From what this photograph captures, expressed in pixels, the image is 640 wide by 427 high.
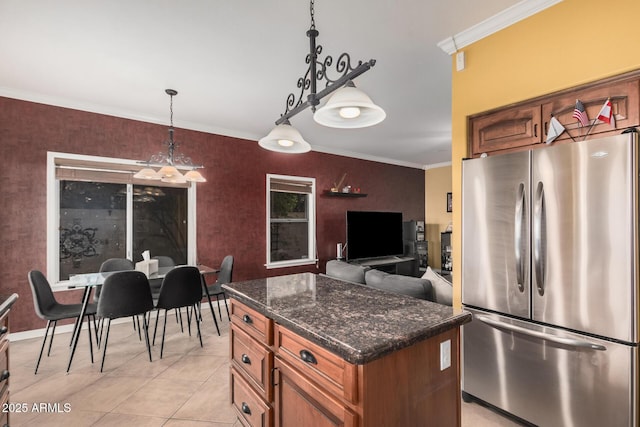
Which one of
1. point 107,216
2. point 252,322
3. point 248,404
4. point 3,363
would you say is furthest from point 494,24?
point 107,216

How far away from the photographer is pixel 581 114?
1816 mm

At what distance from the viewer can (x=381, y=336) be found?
46.9 inches

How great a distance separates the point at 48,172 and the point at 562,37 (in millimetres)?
5081

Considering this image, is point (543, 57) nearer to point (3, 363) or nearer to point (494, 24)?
point (494, 24)

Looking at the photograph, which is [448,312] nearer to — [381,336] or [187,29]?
[381,336]

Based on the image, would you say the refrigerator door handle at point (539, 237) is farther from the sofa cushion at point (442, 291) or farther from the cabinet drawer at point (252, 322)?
the cabinet drawer at point (252, 322)

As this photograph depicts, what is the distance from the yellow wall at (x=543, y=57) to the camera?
1.74 meters

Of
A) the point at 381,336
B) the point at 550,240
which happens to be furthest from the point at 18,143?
the point at 550,240

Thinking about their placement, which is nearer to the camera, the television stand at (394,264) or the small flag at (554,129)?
the small flag at (554,129)

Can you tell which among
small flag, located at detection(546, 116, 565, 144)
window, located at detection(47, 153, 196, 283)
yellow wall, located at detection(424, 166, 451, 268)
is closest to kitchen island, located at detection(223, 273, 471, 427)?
small flag, located at detection(546, 116, 565, 144)

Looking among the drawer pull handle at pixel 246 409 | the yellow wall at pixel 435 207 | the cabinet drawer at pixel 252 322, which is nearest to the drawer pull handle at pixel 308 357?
the cabinet drawer at pixel 252 322

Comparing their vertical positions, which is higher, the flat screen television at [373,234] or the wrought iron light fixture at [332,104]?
the wrought iron light fixture at [332,104]

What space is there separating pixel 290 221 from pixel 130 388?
11.9 feet

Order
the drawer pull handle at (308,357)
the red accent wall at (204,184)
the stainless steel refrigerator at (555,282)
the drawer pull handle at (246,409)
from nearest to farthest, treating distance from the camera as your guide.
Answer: the drawer pull handle at (308,357) < the stainless steel refrigerator at (555,282) < the drawer pull handle at (246,409) < the red accent wall at (204,184)
